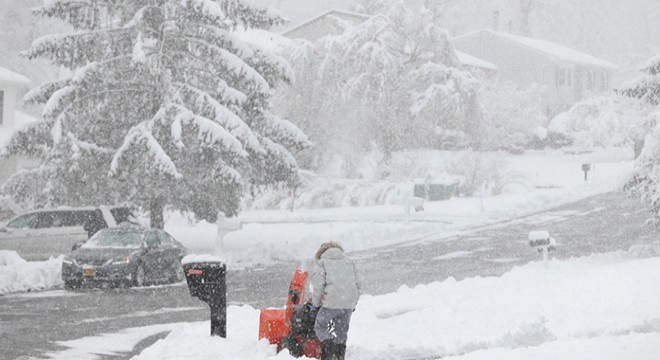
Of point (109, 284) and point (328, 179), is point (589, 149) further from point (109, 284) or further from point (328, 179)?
point (109, 284)

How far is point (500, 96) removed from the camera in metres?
64.8

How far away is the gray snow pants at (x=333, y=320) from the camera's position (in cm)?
1057

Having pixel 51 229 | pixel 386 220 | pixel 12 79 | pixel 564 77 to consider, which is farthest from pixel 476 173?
pixel 564 77

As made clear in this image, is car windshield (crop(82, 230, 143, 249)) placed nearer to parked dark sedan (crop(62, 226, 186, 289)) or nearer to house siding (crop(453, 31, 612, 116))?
parked dark sedan (crop(62, 226, 186, 289))

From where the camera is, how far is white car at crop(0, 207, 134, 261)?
1085 inches

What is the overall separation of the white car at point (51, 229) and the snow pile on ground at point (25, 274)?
10.5 ft

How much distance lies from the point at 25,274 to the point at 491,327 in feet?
40.7

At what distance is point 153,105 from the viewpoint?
95.0 ft

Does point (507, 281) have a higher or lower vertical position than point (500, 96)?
lower

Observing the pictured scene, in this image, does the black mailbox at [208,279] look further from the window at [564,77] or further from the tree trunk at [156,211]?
the window at [564,77]

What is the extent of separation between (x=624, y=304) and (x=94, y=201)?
18393mm

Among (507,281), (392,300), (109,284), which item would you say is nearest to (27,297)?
(109,284)

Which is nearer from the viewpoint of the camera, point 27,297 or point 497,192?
point 27,297

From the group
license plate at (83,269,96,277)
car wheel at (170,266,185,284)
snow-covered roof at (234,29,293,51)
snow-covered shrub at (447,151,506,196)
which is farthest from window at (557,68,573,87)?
license plate at (83,269,96,277)
